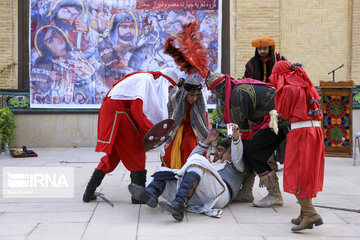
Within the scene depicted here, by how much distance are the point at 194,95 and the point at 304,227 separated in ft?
5.95

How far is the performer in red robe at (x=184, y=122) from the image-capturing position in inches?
194

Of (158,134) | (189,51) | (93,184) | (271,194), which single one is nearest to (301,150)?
(271,194)

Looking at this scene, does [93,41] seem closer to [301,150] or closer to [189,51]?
[189,51]

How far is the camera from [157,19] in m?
10.3

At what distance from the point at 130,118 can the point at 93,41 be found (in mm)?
5652

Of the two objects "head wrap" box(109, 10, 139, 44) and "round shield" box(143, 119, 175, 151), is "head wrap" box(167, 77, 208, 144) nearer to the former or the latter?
"round shield" box(143, 119, 175, 151)

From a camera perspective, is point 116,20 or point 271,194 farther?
point 116,20

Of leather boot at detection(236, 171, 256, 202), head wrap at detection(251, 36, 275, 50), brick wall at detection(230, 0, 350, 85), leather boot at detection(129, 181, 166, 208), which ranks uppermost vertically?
brick wall at detection(230, 0, 350, 85)

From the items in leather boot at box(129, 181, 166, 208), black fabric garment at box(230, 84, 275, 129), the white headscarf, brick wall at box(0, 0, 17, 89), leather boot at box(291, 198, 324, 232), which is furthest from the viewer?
brick wall at box(0, 0, 17, 89)

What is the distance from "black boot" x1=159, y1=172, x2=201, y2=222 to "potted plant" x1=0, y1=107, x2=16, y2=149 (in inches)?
239

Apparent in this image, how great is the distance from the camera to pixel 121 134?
4977 mm

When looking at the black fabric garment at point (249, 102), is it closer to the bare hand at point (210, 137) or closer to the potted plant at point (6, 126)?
the bare hand at point (210, 137)

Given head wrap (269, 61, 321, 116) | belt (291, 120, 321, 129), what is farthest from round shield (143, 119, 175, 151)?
belt (291, 120, 321, 129)

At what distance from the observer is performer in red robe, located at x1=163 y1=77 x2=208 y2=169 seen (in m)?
4.93
